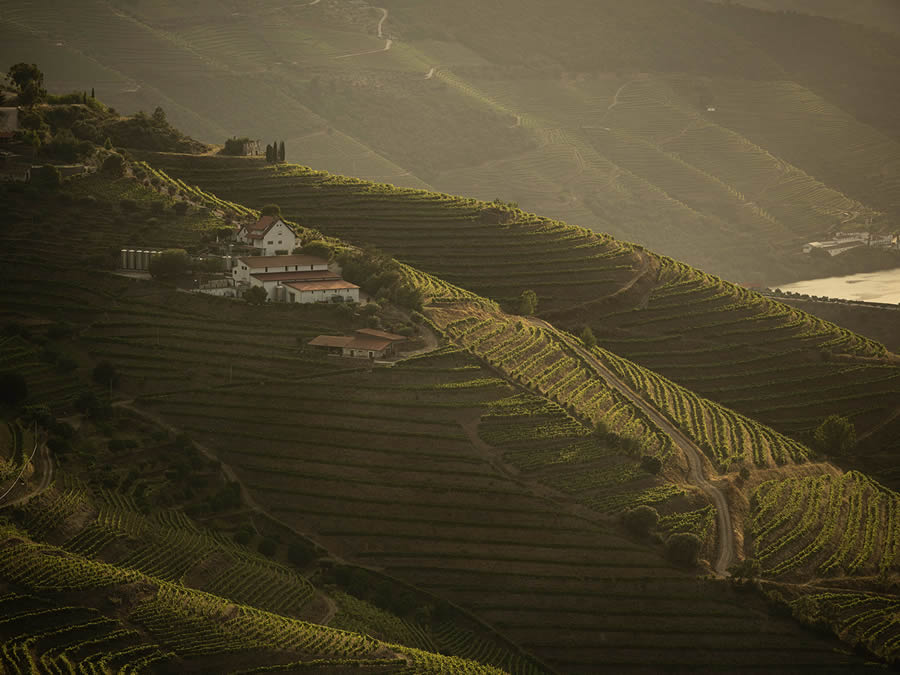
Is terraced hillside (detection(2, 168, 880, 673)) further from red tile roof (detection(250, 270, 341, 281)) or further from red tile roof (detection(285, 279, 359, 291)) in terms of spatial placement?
red tile roof (detection(250, 270, 341, 281))

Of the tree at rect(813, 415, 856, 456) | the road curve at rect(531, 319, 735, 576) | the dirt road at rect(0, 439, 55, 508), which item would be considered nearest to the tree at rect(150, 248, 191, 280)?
the dirt road at rect(0, 439, 55, 508)

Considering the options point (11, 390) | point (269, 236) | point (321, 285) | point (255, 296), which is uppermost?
point (269, 236)

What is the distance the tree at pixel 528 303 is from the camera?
301 feet

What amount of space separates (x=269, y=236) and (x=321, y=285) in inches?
303

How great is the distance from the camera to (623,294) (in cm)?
9675

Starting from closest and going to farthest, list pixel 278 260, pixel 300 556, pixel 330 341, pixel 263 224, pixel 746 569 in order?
pixel 300 556 < pixel 746 569 < pixel 330 341 < pixel 278 260 < pixel 263 224

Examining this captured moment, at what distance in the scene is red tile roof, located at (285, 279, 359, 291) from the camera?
275 feet

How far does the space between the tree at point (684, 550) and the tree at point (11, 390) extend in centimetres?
3720

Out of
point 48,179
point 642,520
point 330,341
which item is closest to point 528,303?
point 330,341

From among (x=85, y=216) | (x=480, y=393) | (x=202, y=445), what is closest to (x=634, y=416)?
(x=480, y=393)

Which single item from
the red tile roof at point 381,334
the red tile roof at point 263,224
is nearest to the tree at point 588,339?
the red tile roof at point 381,334

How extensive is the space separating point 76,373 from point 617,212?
12203 cm

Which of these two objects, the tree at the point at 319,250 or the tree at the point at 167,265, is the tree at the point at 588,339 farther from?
the tree at the point at 167,265

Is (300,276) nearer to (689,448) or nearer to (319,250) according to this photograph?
(319,250)
